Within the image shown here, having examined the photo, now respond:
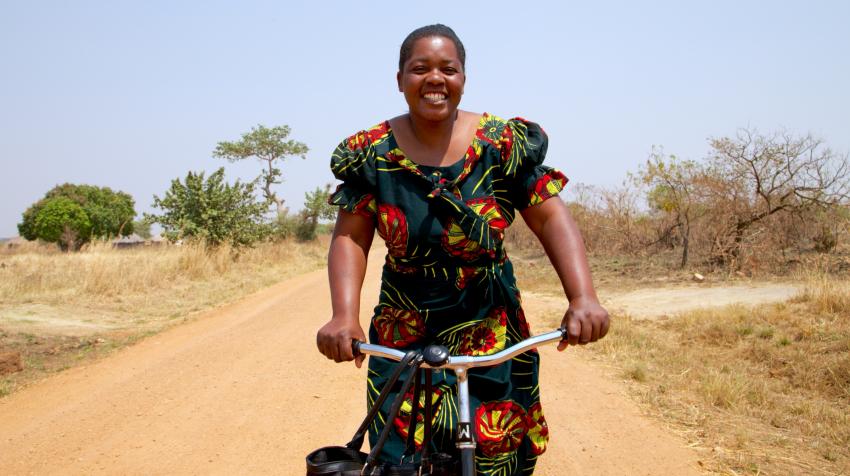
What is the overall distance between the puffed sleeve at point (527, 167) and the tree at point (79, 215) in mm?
40670

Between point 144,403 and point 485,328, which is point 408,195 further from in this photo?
point 144,403

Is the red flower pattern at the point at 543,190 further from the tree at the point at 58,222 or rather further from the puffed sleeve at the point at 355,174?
the tree at the point at 58,222

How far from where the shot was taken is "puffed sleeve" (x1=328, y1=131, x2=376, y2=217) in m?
2.30

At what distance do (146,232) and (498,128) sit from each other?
221ft

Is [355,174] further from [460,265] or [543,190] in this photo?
[543,190]

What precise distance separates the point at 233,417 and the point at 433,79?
11.9 feet

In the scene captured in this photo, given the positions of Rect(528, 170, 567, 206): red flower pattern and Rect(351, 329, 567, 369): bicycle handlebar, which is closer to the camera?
Rect(351, 329, 567, 369): bicycle handlebar

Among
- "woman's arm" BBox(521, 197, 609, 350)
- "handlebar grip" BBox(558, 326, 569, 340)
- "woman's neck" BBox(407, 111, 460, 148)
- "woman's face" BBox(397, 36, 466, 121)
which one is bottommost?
"handlebar grip" BBox(558, 326, 569, 340)

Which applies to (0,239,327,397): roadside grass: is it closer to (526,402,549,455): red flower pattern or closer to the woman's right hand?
the woman's right hand

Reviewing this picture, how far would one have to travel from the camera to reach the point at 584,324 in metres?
2.13

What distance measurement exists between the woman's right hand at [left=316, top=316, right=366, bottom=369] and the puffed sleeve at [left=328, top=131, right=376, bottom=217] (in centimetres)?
36

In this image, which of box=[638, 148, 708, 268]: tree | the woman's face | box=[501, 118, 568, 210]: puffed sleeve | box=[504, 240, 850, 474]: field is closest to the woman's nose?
the woman's face

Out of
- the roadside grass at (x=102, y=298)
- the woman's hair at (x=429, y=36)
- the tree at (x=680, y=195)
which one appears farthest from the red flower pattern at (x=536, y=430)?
the tree at (x=680, y=195)

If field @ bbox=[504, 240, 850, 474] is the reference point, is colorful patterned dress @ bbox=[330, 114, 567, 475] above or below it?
above
